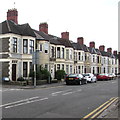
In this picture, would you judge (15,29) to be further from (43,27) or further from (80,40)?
(80,40)

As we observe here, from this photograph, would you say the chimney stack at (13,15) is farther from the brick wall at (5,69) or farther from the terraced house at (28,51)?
the brick wall at (5,69)

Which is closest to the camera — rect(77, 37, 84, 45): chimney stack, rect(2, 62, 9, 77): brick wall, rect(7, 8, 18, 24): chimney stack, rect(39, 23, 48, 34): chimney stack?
rect(2, 62, 9, 77): brick wall

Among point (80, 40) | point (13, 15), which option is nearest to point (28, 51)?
point (13, 15)

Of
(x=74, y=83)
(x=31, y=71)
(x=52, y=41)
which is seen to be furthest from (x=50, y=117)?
(x=52, y=41)

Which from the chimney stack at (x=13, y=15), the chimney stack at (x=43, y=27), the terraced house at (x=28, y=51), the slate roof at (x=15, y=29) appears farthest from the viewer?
the chimney stack at (x=43, y=27)

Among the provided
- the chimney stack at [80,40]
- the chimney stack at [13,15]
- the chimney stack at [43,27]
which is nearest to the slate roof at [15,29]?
the chimney stack at [13,15]

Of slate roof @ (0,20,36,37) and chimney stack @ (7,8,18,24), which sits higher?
chimney stack @ (7,8,18,24)

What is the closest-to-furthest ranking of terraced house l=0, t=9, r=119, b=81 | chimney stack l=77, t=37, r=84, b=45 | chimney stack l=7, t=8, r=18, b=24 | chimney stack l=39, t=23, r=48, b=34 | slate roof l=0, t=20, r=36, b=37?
terraced house l=0, t=9, r=119, b=81, slate roof l=0, t=20, r=36, b=37, chimney stack l=7, t=8, r=18, b=24, chimney stack l=39, t=23, r=48, b=34, chimney stack l=77, t=37, r=84, b=45

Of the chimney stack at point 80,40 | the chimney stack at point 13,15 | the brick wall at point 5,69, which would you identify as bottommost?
the brick wall at point 5,69

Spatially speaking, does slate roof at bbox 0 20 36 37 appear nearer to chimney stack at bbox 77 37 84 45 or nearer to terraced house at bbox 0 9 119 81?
terraced house at bbox 0 9 119 81

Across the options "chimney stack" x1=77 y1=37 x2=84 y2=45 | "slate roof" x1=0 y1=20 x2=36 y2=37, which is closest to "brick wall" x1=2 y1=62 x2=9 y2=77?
"slate roof" x1=0 y1=20 x2=36 y2=37

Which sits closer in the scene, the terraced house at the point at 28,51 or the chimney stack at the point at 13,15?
the terraced house at the point at 28,51

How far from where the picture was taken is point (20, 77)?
79.8 ft

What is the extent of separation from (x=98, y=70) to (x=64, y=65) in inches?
952
